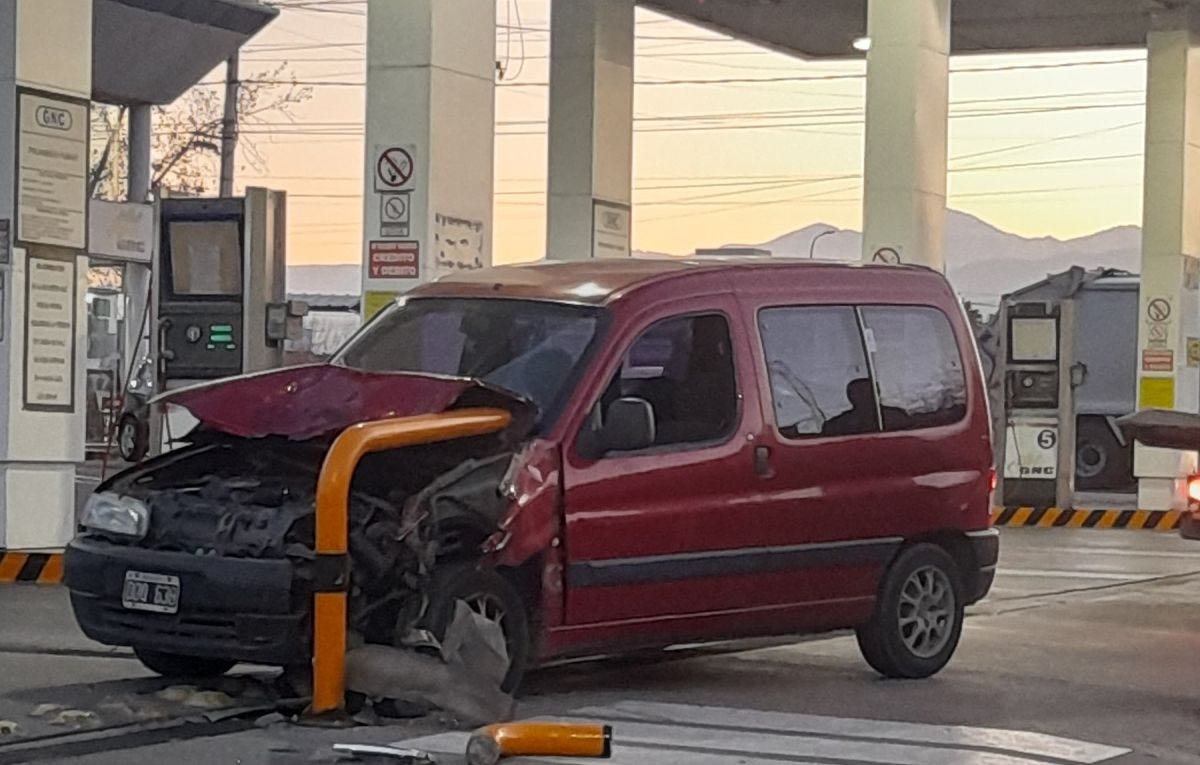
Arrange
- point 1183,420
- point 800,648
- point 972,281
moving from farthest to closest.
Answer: point 972,281 → point 800,648 → point 1183,420

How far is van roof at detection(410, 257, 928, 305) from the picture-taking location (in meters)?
10.3

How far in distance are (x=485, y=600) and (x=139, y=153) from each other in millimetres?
33014

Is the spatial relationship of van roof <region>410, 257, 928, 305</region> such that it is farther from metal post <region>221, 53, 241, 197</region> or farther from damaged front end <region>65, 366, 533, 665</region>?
metal post <region>221, 53, 241, 197</region>

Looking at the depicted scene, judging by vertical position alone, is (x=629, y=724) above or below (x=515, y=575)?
below

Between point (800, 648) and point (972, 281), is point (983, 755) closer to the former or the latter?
point (800, 648)

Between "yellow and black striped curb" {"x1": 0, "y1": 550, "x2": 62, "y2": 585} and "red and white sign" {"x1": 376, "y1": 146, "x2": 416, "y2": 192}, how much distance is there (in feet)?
12.3

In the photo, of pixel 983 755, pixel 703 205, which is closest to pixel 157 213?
pixel 983 755

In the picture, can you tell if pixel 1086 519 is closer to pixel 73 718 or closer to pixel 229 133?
pixel 73 718

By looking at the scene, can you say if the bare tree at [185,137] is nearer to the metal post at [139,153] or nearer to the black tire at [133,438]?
the metal post at [139,153]

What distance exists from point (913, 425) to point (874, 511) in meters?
0.56

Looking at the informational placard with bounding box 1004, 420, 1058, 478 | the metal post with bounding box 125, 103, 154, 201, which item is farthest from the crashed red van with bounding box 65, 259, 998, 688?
the metal post with bounding box 125, 103, 154, 201

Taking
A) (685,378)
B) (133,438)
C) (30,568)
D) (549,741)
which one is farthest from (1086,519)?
(549,741)

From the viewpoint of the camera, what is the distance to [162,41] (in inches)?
1444

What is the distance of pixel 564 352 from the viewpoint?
9945 mm
